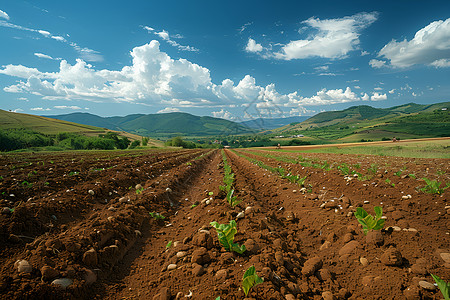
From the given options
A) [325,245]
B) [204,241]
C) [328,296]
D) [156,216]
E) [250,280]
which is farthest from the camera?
[156,216]

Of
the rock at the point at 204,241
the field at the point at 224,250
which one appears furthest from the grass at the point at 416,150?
the rock at the point at 204,241

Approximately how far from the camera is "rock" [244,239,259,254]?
3396mm

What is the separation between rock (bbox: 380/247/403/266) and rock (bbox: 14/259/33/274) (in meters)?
5.12

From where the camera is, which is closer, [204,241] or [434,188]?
[204,241]

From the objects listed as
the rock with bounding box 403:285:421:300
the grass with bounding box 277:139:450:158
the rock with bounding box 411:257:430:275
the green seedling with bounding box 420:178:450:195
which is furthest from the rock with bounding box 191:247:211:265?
the grass with bounding box 277:139:450:158

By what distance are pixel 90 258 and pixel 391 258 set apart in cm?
471

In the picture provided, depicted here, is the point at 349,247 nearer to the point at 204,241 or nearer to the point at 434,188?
the point at 204,241

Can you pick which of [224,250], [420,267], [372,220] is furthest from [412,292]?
[224,250]

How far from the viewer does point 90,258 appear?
11.3 feet

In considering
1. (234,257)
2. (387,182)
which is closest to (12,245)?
(234,257)

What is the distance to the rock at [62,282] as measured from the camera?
277 cm

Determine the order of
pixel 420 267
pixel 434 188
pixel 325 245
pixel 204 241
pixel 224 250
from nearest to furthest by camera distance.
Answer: pixel 420 267
pixel 224 250
pixel 204 241
pixel 325 245
pixel 434 188

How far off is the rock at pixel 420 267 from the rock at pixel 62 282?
186 inches

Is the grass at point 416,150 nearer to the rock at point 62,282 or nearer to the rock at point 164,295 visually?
the rock at point 164,295
